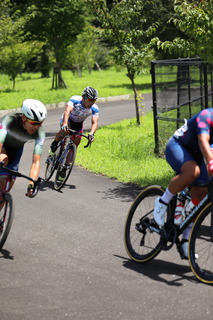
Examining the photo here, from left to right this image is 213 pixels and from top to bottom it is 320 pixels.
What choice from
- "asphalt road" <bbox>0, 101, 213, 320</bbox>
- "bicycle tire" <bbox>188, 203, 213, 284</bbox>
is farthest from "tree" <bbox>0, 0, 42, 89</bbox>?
"bicycle tire" <bbox>188, 203, 213, 284</bbox>

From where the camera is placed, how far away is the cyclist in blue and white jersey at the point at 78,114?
34.7 feet

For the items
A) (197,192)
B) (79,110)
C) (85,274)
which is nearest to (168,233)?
(197,192)

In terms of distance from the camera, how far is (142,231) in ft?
20.3

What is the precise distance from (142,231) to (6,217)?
153 centimetres

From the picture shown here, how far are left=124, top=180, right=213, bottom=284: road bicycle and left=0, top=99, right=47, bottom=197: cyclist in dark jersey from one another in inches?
47.7

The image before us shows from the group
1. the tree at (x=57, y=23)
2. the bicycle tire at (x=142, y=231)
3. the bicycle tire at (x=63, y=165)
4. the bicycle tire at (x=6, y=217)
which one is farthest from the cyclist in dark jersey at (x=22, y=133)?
the tree at (x=57, y=23)

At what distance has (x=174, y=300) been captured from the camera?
5.14m

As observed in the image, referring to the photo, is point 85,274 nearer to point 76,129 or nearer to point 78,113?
point 78,113

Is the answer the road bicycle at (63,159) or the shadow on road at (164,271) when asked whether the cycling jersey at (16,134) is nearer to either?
the shadow on road at (164,271)

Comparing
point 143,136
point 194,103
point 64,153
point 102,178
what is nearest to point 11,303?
point 64,153

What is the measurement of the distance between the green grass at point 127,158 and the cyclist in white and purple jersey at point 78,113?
1.21 metres

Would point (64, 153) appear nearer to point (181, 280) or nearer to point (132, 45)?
point (181, 280)

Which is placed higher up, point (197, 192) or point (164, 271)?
point (197, 192)

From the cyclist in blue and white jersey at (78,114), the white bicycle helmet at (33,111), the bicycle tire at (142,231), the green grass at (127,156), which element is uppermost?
the white bicycle helmet at (33,111)
